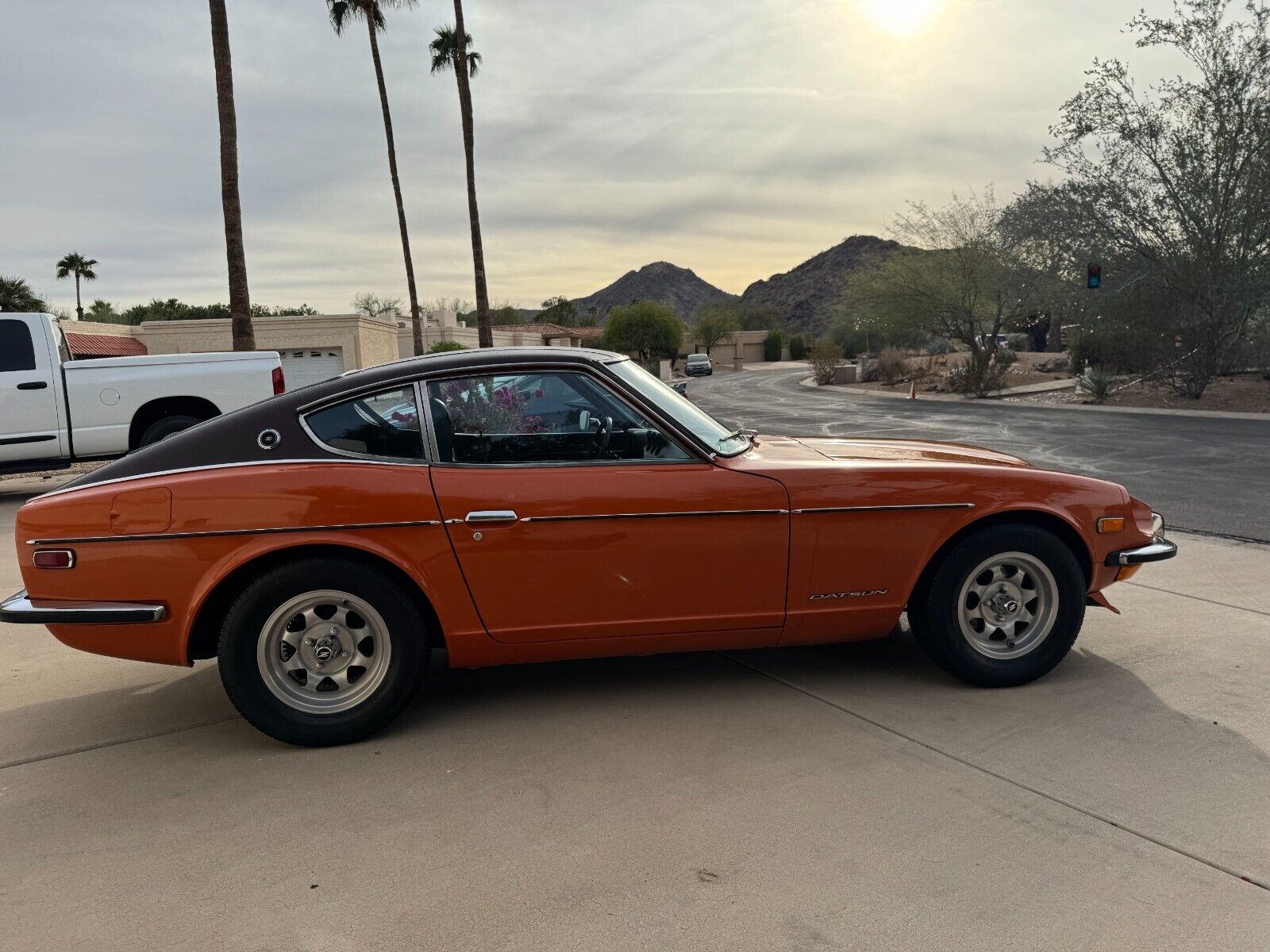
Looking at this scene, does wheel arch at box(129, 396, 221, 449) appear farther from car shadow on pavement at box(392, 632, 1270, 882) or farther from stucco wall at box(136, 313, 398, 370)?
stucco wall at box(136, 313, 398, 370)

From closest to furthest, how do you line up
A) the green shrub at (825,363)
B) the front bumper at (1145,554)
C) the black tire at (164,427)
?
the front bumper at (1145,554) → the black tire at (164,427) → the green shrub at (825,363)

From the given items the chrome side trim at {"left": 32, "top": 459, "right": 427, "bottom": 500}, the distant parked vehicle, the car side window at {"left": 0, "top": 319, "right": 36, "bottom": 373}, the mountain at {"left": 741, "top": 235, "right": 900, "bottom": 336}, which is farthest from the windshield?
the mountain at {"left": 741, "top": 235, "right": 900, "bottom": 336}

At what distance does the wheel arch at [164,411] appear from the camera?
1042 centimetres

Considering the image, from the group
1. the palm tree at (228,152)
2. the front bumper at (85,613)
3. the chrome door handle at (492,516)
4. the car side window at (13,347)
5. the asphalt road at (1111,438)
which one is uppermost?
the palm tree at (228,152)

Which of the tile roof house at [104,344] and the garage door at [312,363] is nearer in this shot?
the tile roof house at [104,344]

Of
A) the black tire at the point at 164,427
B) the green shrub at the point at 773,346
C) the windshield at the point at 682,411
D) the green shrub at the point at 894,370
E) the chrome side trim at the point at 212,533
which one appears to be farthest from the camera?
the green shrub at the point at 773,346

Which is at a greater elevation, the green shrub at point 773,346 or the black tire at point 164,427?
the green shrub at point 773,346

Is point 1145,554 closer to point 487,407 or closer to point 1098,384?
point 487,407

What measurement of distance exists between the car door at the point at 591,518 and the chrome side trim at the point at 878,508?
0.11 meters

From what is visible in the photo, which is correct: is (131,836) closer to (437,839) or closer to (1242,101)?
(437,839)

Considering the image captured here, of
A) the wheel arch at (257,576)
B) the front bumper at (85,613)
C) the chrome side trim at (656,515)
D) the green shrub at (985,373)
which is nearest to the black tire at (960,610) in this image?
the chrome side trim at (656,515)

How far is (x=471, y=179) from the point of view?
27.2 meters

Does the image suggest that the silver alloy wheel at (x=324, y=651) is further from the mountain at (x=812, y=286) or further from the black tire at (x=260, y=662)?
the mountain at (x=812, y=286)

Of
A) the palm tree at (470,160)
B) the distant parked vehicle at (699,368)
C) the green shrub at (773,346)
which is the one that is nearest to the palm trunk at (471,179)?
the palm tree at (470,160)
